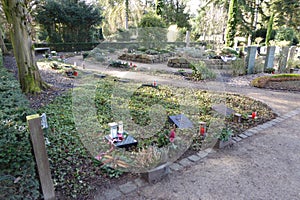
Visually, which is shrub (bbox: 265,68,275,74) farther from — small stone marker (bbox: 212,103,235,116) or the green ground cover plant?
small stone marker (bbox: 212,103,235,116)

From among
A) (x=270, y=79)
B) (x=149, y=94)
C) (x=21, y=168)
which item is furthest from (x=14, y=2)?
(x=270, y=79)

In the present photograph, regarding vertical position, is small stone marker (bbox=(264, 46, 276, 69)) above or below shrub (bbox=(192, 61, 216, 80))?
above

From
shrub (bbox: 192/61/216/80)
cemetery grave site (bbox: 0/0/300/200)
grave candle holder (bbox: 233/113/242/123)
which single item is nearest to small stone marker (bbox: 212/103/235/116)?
cemetery grave site (bbox: 0/0/300/200)

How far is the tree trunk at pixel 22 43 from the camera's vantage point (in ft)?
14.1

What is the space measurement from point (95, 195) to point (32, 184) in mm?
568

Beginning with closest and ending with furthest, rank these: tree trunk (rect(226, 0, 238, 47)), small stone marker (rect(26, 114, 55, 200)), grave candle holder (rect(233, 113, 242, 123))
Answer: small stone marker (rect(26, 114, 55, 200)), grave candle holder (rect(233, 113, 242, 123)), tree trunk (rect(226, 0, 238, 47))

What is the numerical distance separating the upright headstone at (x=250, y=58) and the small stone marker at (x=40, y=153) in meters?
8.98

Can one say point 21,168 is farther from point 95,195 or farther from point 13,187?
point 95,195

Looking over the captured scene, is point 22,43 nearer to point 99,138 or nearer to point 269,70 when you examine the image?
point 99,138

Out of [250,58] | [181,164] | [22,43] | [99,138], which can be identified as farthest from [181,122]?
[250,58]

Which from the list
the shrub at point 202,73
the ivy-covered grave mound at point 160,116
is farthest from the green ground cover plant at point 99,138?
the shrub at point 202,73

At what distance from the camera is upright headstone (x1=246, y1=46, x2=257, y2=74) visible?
28.1 ft

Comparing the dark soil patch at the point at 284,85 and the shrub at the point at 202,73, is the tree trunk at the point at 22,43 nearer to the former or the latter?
the shrub at the point at 202,73

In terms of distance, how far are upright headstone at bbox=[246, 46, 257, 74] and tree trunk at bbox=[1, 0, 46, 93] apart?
8.09 m
